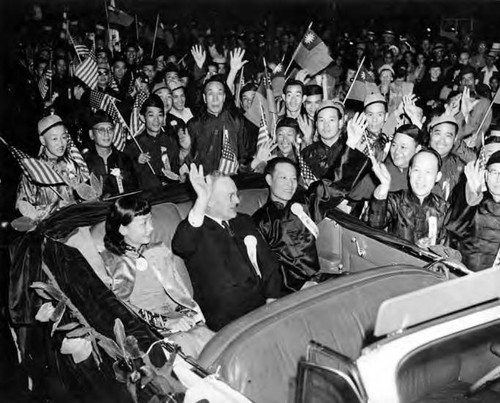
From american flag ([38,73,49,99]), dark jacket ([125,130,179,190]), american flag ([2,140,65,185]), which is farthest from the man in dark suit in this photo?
american flag ([38,73,49,99])

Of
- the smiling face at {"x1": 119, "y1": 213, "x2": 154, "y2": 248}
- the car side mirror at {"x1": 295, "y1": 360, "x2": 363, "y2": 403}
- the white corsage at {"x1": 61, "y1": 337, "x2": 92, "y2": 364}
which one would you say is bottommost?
the white corsage at {"x1": 61, "y1": 337, "x2": 92, "y2": 364}

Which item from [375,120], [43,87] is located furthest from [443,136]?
[43,87]

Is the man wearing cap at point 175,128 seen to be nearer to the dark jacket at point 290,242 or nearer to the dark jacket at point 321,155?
the dark jacket at point 321,155

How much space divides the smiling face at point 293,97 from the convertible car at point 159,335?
236cm

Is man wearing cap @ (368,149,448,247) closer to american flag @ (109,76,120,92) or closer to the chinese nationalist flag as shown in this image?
the chinese nationalist flag

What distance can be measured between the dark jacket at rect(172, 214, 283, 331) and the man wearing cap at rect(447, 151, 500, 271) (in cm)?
154

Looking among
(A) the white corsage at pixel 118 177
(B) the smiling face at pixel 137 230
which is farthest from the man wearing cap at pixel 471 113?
(B) the smiling face at pixel 137 230

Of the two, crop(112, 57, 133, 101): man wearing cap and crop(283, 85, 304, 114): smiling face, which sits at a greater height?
crop(112, 57, 133, 101): man wearing cap

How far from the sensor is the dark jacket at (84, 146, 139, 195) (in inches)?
214

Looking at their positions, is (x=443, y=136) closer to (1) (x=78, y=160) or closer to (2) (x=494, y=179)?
(2) (x=494, y=179)

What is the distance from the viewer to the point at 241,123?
679cm

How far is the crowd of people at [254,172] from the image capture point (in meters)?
3.56

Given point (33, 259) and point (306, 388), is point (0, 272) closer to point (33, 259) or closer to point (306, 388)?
point (33, 259)

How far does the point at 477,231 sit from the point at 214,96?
10.7 feet
